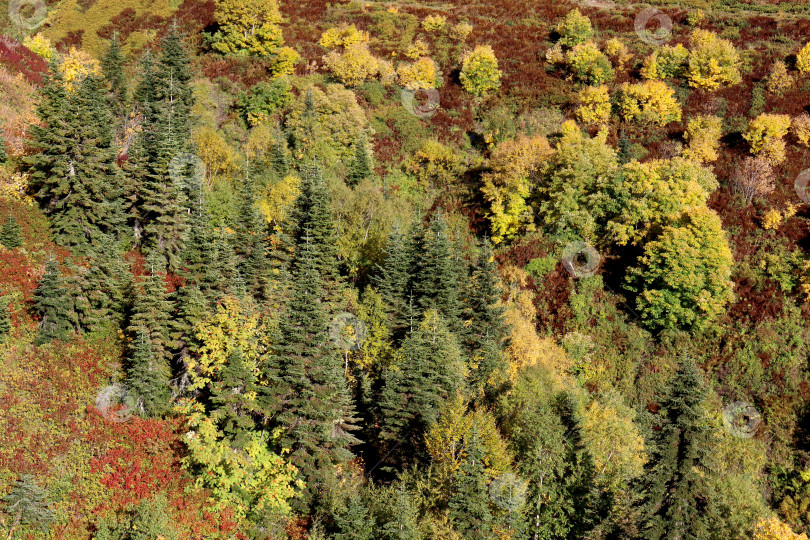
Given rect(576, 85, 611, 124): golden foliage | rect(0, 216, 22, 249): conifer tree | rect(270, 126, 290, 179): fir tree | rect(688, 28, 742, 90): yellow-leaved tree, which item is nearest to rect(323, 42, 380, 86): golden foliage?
rect(270, 126, 290, 179): fir tree

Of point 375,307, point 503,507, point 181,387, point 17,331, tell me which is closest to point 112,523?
point 181,387

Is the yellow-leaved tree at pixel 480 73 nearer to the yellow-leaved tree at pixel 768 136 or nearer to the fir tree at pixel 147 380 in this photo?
the yellow-leaved tree at pixel 768 136

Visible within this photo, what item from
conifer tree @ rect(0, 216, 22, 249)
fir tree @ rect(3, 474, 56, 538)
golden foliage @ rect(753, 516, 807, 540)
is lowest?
fir tree @ rect(3, 474, 56, 538)

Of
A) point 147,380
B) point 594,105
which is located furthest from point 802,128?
point 147,380

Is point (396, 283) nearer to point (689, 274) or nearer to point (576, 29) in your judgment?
point (689, 274)

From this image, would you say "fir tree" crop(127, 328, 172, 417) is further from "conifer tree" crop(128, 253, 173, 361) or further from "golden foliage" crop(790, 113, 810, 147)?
"golden foliage" crop(790, 113, 810, 147)
